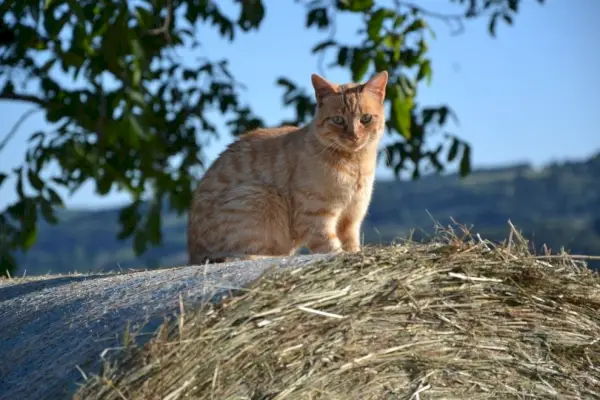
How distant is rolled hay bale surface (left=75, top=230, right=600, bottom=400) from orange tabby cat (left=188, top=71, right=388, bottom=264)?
1104 mm

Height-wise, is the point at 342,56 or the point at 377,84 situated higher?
the point at 342,56

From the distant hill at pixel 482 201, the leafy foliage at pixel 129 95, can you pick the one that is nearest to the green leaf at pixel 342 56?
the leafy foliage at pixel 129 95

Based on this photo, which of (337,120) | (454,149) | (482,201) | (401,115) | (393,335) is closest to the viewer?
(393,335)

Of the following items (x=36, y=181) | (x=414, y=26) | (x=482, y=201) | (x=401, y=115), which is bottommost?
(x=482, y=201)

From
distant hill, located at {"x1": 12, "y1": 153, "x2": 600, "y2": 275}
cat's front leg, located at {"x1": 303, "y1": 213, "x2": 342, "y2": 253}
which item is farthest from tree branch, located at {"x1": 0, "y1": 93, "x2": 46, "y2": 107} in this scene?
distant hill, located at {"x1": 12, "y1": 153, "x2": 600, "y2": 275}

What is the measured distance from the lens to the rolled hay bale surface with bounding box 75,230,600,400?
2.89 meters

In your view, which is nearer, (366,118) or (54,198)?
(366,118)

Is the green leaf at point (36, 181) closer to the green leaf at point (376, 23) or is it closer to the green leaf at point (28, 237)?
the green leaf at point (28, 237)

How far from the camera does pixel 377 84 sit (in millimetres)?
4691

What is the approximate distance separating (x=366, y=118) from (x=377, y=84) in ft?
0.60

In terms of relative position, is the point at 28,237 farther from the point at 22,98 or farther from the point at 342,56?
the point at 342,56

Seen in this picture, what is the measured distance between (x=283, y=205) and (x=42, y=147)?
3.01 m

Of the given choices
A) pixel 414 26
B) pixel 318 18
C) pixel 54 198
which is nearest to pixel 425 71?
pixel 414 26

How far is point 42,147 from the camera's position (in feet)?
22.7
